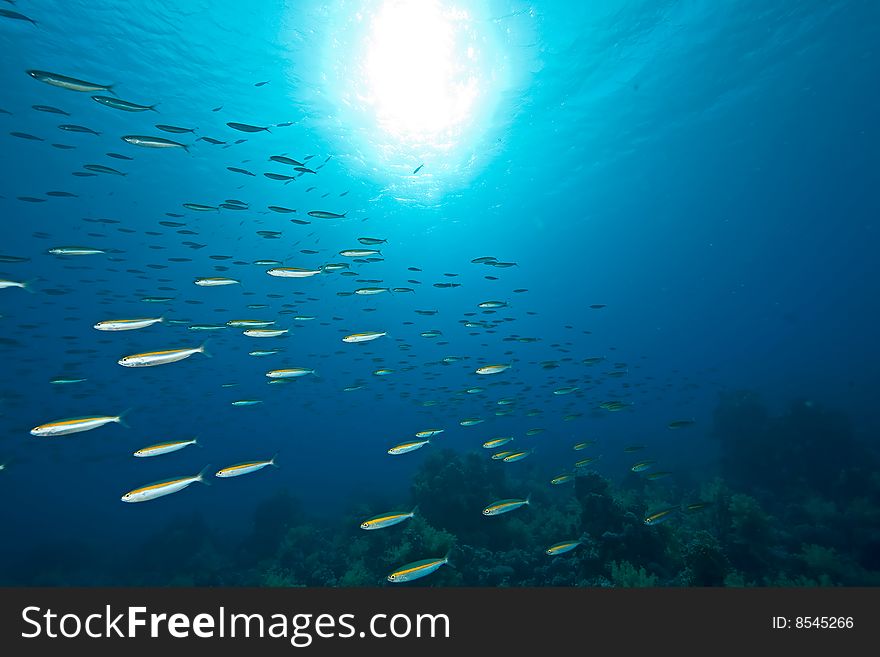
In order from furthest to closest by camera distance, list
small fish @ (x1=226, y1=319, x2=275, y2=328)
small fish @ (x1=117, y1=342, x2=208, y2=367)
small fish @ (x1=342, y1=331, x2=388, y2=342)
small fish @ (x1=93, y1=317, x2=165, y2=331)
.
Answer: small fish @ (x1=342, y1=331, x2=388, y2=342), small fish @ (x1=226, y1=319, x2=275, y2=328), small fish @ (x1=93, y1=317, x2=165, y2=331), small fish @ (x1=117, y1=342, x2=208, y2=367)

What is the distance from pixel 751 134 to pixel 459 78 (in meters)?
30.9

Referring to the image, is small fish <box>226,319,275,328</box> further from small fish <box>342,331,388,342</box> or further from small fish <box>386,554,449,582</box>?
small fish <box>386,554,449,582</box>

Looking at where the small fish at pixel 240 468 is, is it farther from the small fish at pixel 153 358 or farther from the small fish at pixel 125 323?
the small fish at pixel 125 323

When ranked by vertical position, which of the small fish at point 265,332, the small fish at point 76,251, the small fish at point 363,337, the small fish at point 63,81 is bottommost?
the small fish at point 363,337

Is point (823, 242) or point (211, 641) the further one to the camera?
point (823, 242)

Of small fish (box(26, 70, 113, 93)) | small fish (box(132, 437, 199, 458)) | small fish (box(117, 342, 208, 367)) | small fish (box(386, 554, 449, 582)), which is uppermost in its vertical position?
small fish (box(26, 70, 113, 93))

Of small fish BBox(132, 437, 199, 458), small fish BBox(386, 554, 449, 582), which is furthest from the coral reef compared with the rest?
small fish BBox(132, 437, 199, 458)

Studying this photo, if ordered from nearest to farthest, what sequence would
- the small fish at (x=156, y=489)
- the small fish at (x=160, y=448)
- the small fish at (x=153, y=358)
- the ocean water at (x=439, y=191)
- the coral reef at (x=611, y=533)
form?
the small fish at (x=156, y=489) → the small fish at (x=153, y=358) → the small fish at (x=160, y=448) → the coral reef at (x=611, y=533) → the ocean water at (x=439, y=191)

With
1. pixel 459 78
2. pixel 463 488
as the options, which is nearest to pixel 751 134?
pixel 459 78

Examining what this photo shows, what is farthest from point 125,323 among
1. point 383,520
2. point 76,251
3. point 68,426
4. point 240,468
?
point 383,520

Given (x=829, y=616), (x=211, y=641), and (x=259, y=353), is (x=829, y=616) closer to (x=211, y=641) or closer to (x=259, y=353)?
(x=211, y=641)

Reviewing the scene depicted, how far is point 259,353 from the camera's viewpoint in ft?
33.0

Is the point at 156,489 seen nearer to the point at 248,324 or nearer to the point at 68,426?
the point at 68,426

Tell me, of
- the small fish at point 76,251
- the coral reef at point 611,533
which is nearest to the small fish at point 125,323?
the small fish at point 76,251
